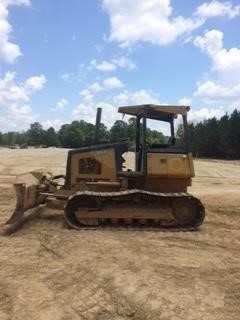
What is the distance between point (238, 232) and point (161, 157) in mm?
2405

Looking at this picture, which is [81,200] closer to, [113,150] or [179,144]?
[113,150]

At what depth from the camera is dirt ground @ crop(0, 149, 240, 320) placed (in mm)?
6074

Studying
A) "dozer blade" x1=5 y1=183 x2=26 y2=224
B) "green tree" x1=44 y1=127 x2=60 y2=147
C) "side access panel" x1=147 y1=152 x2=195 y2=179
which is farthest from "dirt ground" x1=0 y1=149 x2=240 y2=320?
"green tree" x1=44 y1=127 x2=60 y2=147

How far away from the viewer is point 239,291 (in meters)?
6.79

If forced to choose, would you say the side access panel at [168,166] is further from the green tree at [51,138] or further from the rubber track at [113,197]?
the green tree at [51,138]

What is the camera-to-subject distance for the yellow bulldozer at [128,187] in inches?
439

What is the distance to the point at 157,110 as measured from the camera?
38.5 feet

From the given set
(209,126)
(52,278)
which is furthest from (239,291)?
(209,126)

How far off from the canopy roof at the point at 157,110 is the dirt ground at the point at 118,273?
2769mm

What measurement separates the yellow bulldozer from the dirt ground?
432 mm

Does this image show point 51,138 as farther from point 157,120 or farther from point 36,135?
point 157,120

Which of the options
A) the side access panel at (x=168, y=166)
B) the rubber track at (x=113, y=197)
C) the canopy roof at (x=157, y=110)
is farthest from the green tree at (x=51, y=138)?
the rubber track at (x=113, y=197)

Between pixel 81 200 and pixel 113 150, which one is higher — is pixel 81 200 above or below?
below

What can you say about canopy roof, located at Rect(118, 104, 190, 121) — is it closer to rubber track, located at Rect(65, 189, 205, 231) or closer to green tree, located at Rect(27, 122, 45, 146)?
rubber track, located at Rect(65, 189, 205, 231)
